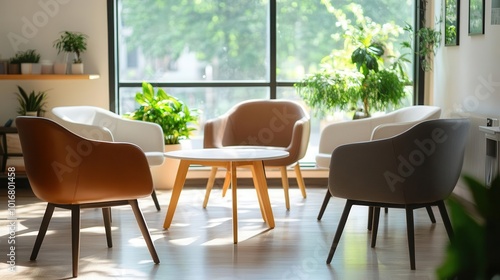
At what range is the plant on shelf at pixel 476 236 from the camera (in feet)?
1.73

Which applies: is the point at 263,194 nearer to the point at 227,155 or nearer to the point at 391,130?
the point at 227,155

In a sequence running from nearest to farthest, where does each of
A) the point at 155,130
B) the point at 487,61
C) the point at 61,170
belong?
the point at 61,170 → the point at 487,61 → the point at 155,130

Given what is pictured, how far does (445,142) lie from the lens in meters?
3.91

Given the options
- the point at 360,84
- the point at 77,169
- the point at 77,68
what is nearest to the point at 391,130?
the point at 360,84

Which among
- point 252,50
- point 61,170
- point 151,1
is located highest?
point 151,1

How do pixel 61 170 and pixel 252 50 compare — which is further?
pixel 252 50

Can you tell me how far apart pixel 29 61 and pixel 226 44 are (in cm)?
191

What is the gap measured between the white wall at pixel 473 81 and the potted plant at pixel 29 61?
3.75 metres

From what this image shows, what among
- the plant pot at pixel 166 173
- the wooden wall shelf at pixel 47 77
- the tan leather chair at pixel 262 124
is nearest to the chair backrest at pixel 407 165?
the tan leather chair at pixel 262 124

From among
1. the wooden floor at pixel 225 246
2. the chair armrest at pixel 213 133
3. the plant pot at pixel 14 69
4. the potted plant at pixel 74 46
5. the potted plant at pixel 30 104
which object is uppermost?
the potted plant at pixel 74 46

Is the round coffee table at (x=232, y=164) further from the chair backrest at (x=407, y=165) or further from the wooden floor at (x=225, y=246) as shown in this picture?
the chair backrest at (x=407, y=165)

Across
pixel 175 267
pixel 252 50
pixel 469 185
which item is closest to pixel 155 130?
pixel 252 50

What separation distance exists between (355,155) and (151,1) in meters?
3.90

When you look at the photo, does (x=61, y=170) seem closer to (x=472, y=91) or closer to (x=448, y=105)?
(x=472, y=91)
